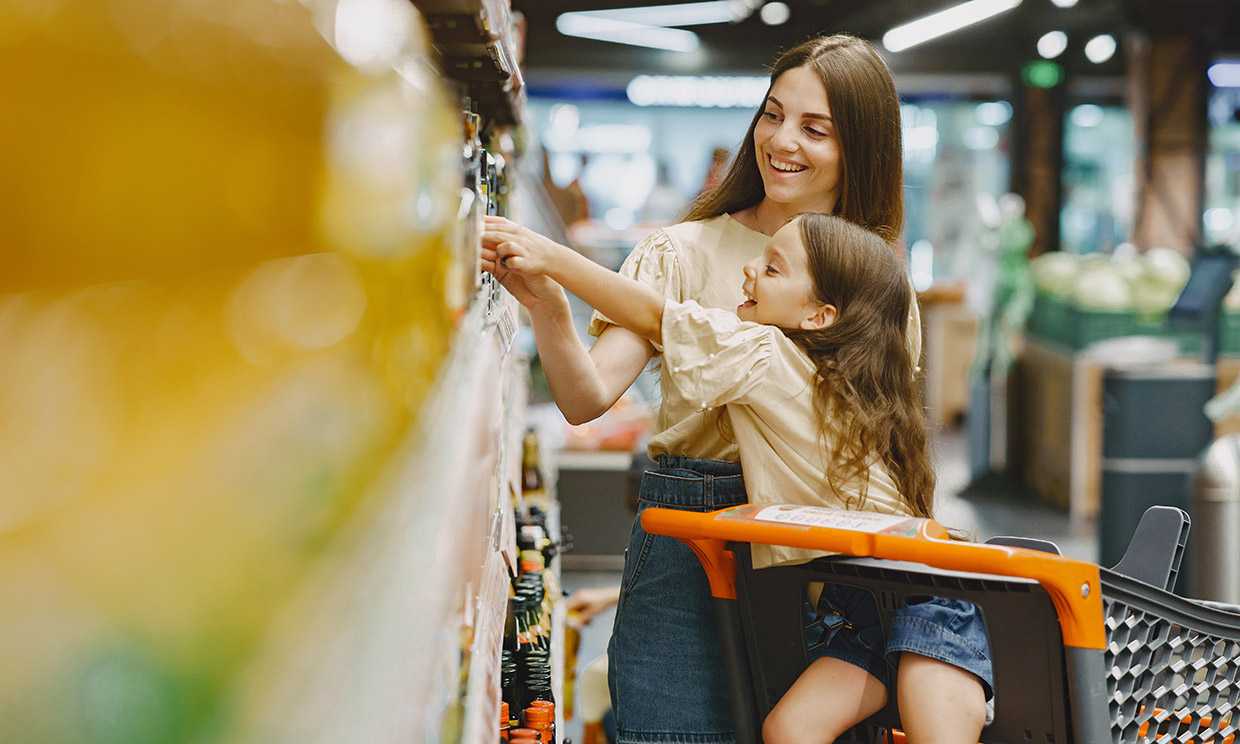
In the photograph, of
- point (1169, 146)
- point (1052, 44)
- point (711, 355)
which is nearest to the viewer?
point (711, 355)

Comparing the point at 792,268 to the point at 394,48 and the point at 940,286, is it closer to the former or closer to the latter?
the point at 394,48

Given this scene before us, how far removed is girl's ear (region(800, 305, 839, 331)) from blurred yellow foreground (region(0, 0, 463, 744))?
1.21 meters

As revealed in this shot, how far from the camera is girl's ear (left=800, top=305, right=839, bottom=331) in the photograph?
1518 millimetres

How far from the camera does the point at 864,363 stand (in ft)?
4.78

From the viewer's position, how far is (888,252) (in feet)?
5.14

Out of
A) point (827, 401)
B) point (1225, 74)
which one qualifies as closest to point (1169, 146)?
point (1225, 74)

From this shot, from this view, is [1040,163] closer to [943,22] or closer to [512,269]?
[943,22]

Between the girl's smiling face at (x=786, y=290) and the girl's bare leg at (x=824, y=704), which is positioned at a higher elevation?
the girl's smiling face at (x=786, y=290)

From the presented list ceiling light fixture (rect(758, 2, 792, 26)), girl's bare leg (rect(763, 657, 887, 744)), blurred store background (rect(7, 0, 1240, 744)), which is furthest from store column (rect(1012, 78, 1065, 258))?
blurred store background (rect(7, 0, 1240, 744))

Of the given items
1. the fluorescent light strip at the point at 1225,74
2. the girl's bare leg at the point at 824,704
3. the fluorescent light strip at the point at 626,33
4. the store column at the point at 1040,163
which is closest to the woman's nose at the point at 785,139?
the girl's bare leg at the point at 824,704

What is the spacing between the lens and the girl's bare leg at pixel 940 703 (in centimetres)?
126

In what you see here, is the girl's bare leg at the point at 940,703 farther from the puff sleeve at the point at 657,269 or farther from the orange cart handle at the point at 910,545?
the puff sleeve at the point at 657,269

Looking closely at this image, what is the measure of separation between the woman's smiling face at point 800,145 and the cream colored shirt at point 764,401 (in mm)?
266

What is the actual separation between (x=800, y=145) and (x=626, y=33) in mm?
8742
